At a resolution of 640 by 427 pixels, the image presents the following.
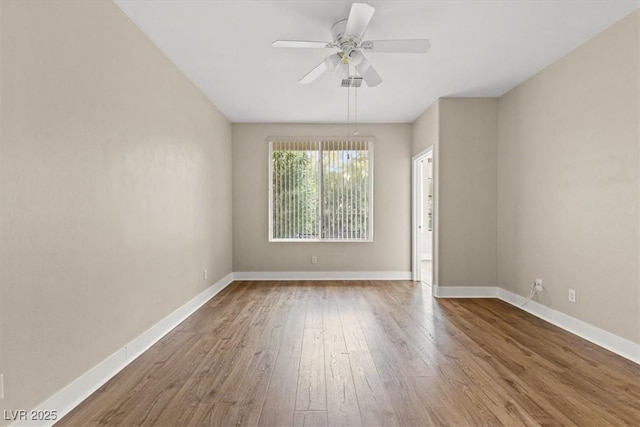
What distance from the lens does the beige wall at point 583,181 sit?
2.78m

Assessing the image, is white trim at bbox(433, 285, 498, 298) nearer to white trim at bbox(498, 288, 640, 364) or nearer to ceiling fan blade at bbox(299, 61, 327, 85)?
white trim at bbox(498, 288, 640, 364)

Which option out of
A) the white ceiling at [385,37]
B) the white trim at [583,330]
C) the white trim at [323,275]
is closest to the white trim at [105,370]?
the white trim at [323,275]

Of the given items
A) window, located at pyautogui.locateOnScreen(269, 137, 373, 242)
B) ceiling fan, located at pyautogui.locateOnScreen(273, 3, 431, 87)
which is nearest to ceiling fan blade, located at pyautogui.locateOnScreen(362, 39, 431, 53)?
ceiling fan, located at pyautogui.locateOnScreen(273, 3, 431, 87)

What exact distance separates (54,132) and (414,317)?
3.53 m

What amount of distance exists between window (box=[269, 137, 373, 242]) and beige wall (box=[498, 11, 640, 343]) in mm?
2372

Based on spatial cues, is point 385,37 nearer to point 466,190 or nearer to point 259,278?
point 466,190

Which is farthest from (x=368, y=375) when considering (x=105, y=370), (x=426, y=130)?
(x=426, y=130)

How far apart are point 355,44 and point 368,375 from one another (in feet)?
8.13

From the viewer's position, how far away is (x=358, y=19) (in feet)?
7.82

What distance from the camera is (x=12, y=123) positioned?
1654 mm

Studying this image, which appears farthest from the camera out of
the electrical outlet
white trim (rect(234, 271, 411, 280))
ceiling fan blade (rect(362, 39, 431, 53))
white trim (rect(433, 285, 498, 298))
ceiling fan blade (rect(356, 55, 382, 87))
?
white trim (rect(234, 271, 411, 280))

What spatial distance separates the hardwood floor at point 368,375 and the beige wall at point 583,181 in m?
0.46

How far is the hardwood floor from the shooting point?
1952mm

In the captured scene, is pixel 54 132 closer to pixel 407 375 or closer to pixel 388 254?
pixel 407 375
